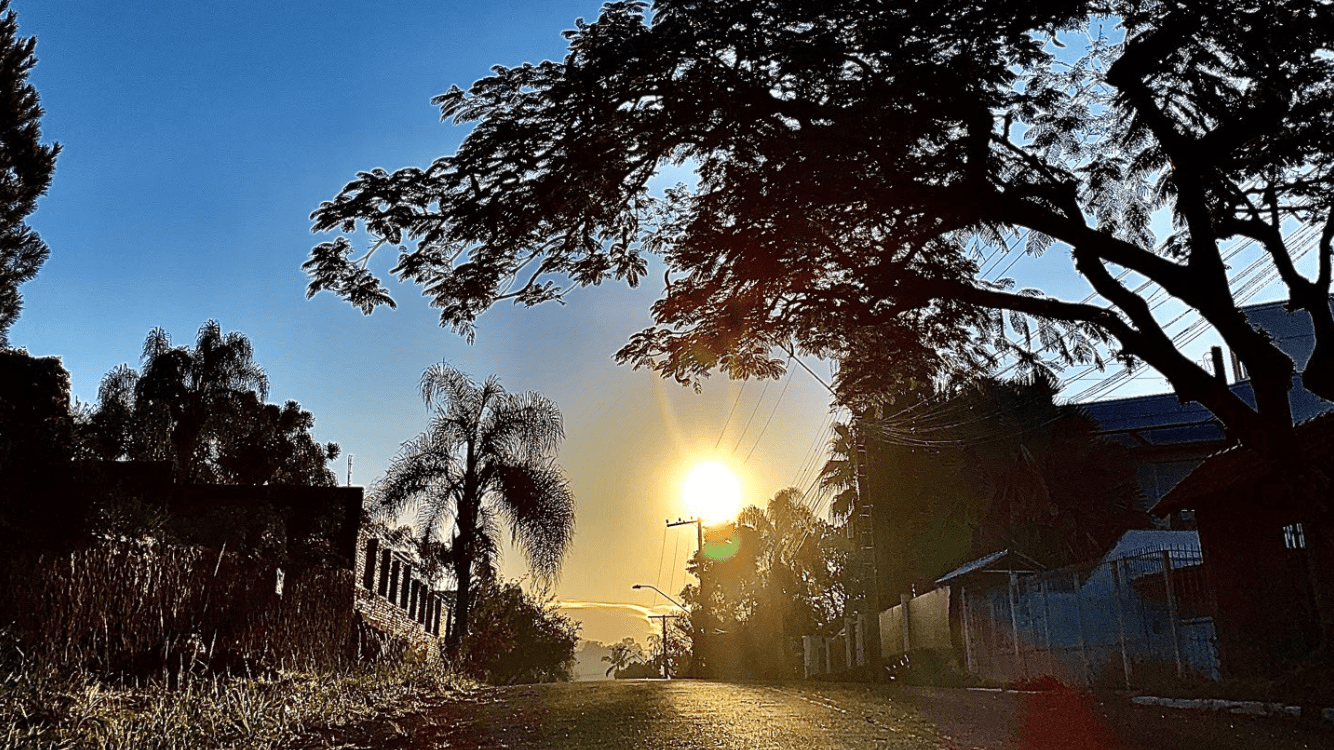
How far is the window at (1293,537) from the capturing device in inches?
599

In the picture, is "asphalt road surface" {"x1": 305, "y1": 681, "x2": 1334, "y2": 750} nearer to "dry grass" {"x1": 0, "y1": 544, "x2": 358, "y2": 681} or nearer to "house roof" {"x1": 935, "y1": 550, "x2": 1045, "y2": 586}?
"dry grass" {"x1": 0, "y1": 544, "x2": 358, "y2": 681}

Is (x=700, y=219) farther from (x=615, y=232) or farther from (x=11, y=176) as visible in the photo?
(x=11, y=176)

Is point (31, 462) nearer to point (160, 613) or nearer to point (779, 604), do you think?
point (160, 613)

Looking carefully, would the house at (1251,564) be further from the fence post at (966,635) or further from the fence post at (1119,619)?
the fence post at (966,635)

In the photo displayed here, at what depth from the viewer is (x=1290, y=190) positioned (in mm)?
13172

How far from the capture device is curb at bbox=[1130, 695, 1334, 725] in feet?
35.7

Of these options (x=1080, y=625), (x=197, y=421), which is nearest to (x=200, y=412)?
(x=197, y=421)

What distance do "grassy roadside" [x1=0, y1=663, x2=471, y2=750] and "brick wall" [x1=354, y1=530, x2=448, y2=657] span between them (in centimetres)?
1238

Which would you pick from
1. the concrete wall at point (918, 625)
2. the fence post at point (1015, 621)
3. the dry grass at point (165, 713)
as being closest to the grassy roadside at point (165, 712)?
the dry grass at point (165, 713)

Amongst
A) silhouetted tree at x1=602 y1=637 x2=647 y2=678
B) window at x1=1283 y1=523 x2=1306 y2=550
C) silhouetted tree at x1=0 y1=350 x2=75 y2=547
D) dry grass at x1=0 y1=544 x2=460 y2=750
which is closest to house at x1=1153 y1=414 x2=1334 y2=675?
window at x1=1283 y1=523 x2=1306 y2=550

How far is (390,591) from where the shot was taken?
29172mm

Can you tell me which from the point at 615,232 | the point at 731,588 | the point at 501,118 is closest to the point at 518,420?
the point at 615,232

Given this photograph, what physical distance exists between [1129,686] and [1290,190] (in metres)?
8.06

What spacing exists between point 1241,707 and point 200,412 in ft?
102
